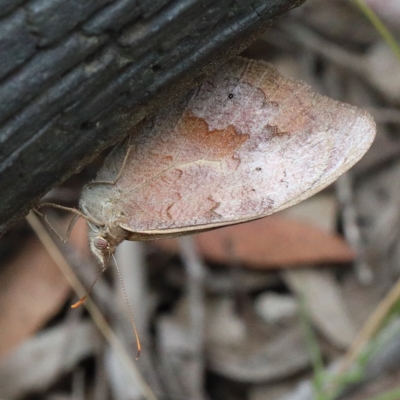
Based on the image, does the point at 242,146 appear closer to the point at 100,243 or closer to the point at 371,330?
the point at 100,243

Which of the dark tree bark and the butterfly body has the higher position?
the dark tree bark

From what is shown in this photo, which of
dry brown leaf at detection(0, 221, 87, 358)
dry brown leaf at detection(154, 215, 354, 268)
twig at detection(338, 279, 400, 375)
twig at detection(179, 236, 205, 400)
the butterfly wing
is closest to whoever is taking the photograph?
the butterfly wing

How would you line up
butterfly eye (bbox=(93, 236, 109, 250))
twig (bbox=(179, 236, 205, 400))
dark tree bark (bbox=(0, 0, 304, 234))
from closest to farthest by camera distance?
dark tree bark (bbox=(0, 0, 304, 234))
butterfly eye (bbox=(93, 236, 109, 250))
twig (bbox=(179, 236, 205, 400))

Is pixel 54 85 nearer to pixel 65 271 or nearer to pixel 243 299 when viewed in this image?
pixel 65 271

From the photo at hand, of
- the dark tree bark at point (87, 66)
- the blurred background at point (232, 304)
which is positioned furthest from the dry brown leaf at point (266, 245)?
the dark tree bark at point (87, 66)

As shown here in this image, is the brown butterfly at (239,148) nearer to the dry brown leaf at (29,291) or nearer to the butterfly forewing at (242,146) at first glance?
the butterfly forewing at (242,146)

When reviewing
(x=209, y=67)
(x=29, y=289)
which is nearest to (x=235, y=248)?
(x=29, y=289)

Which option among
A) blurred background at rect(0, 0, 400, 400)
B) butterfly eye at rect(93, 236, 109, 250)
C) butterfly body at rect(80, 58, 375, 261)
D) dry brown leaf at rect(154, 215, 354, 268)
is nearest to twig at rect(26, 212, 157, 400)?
blurred background at rect(0, 0, 400, 400)

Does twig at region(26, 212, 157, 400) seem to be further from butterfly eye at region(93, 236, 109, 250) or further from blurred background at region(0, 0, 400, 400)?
butterfly eye at region(93, 236, 109, 250)
